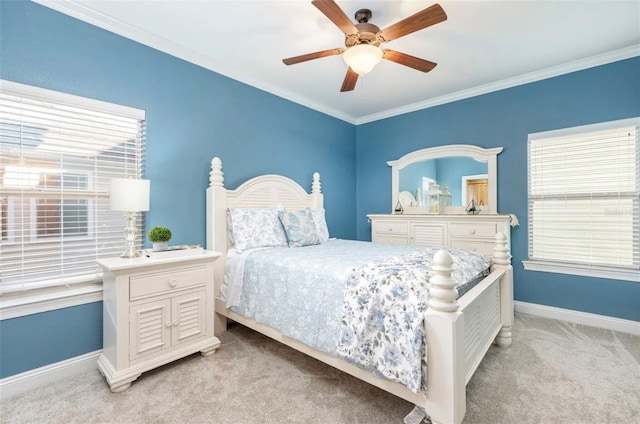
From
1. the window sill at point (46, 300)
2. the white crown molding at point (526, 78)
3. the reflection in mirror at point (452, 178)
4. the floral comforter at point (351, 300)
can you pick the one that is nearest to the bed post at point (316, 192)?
the reflection in mirror at point (452, 178)

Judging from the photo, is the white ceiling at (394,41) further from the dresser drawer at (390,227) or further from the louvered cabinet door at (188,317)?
the louvered cabinet door at (188,317)

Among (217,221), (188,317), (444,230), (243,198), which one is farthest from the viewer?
(444,230)

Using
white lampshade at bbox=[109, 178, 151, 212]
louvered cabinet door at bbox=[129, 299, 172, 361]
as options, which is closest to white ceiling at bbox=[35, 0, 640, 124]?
white lampshade at bbox=[109, 178, 151, 212]

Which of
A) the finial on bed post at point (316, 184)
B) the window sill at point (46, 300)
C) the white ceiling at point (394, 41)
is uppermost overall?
the white ceiling at point (394, 41)

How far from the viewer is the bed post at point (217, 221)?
9.09 feet

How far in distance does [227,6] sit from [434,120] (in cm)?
295

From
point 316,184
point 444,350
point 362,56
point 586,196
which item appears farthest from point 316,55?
point 586,196

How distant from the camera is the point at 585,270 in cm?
296

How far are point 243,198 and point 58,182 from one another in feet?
4.81

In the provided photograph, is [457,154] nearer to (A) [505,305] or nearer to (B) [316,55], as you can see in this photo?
(A) [505,305]

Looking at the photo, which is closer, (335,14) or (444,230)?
(335,14)

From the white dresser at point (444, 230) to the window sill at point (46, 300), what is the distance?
3.21 m

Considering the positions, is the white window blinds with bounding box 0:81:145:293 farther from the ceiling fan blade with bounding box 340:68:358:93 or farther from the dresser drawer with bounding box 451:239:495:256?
the dresser drawer with bounding box 451:239:495:256

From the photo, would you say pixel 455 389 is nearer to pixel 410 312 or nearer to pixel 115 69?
pixel 410 312
